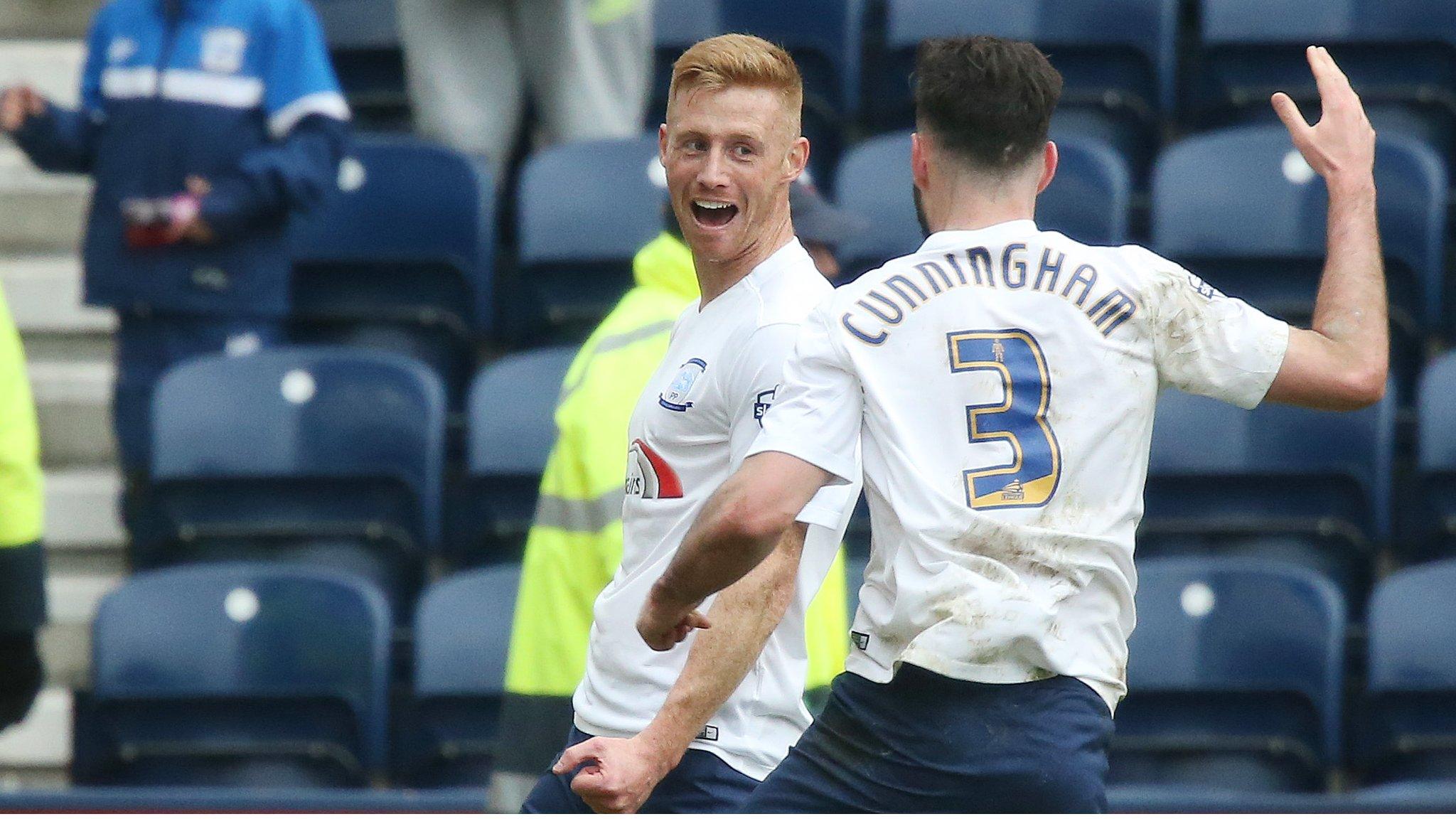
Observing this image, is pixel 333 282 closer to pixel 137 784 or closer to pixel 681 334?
pixel 137 784

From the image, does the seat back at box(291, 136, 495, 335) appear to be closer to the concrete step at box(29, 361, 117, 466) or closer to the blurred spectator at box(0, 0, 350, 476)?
the blurred spectator at box(0, 0, 350, 476)

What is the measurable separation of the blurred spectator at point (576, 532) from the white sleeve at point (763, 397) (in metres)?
0.71

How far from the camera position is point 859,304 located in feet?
8.30

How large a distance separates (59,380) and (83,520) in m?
0.53

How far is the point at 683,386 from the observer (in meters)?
2.83

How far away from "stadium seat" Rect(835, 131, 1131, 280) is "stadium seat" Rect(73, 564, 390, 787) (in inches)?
69.5

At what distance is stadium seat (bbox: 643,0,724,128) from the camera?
662 centimetres

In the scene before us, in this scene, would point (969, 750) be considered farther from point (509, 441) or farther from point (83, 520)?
point (83, 520)

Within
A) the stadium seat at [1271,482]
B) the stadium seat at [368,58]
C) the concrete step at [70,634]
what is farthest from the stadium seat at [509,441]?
the stadium seat at [368,58]

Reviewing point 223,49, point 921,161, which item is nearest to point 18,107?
point 223,49

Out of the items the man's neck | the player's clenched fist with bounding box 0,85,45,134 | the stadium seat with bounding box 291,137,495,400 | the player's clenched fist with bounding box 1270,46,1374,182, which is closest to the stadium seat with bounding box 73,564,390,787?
the stadium seat with bounding box 291,137,495,400

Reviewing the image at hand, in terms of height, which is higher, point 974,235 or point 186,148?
point 974,235

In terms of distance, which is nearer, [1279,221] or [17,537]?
[17,537]

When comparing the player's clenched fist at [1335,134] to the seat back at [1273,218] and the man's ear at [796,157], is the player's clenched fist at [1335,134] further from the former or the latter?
the seat back at [1273,218]
